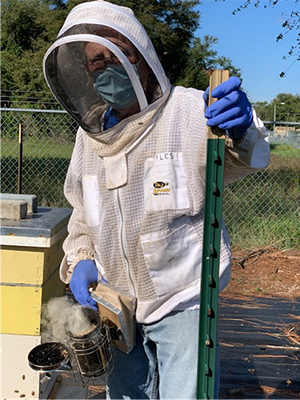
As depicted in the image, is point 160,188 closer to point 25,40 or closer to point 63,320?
point 63,320

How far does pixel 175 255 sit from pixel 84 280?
1.41 ft

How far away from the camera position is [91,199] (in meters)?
1.63

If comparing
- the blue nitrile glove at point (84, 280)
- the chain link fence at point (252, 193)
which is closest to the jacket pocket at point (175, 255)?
the blue nitrile glove at point (84, 280)

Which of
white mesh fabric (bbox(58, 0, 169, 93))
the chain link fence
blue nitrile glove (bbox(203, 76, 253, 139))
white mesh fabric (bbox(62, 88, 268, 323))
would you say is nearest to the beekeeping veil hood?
white mesh fabric (bbox(58, 0, 169, 93))

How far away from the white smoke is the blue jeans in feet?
0.63

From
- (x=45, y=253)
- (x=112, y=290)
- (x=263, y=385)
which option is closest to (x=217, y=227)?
(x=112, y=290)

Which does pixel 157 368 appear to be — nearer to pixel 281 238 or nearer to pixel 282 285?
pixel 282 285

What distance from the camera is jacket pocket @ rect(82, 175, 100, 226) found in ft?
5.31

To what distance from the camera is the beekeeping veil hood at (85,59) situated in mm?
1492

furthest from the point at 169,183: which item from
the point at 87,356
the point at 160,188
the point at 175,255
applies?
the point at 87,356

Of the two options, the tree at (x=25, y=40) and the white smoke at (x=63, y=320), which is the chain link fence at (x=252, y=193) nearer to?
the white smoke at (x=63, y=320)

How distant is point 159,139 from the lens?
147 centimetres

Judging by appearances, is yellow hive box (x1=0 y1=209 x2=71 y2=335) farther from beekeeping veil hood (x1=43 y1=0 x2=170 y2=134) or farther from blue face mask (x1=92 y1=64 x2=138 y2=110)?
blue face mask (x1=92 y1=64 x2=138 y2=110)

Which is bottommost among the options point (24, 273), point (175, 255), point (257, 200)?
point (24, 273)
